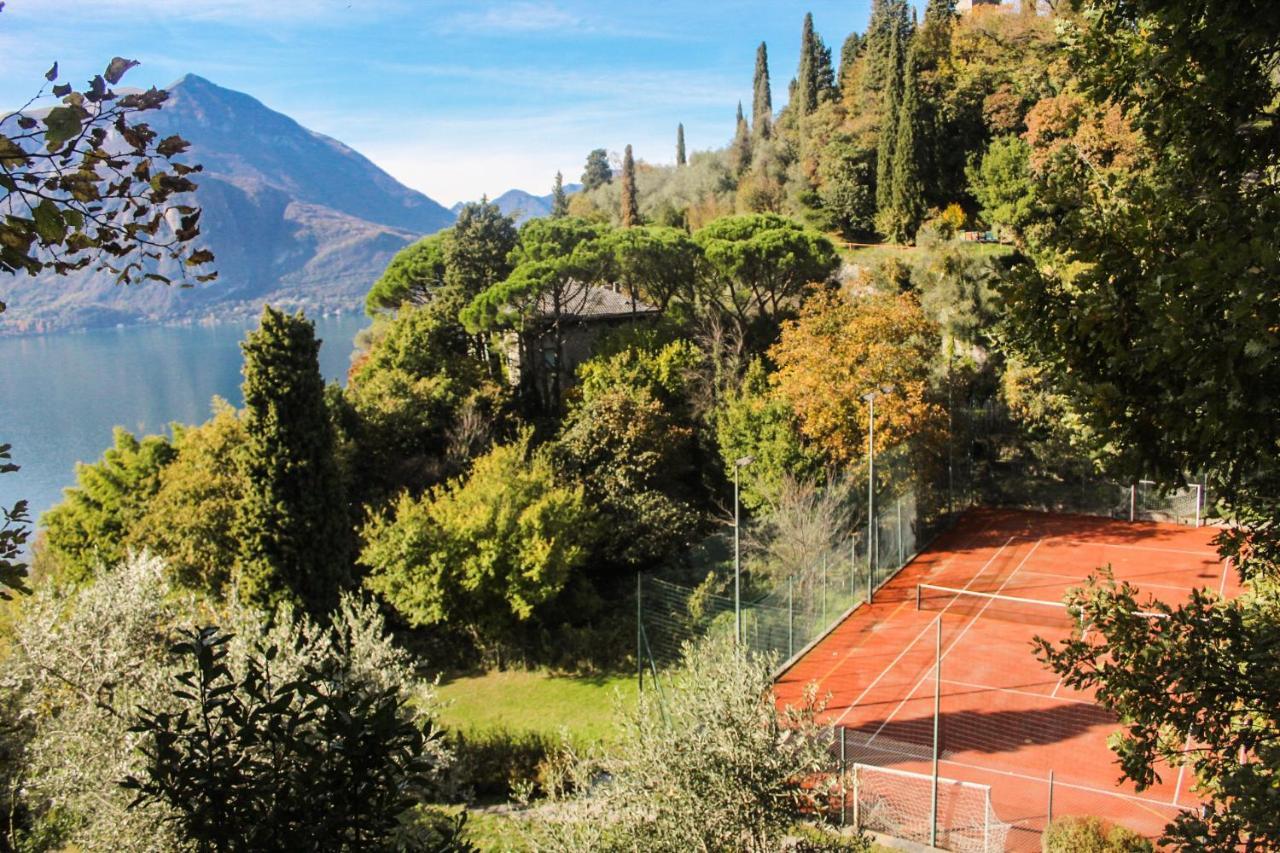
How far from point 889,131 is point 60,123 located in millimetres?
44037

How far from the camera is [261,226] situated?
374ft

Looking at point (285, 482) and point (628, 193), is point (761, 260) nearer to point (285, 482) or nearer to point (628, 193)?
point (285, 482)

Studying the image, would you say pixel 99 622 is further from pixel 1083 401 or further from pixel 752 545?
pixel 752 545

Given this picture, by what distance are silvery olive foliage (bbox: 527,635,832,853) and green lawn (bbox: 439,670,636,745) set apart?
846 cm

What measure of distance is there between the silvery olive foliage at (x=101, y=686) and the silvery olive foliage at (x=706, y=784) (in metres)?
2.06

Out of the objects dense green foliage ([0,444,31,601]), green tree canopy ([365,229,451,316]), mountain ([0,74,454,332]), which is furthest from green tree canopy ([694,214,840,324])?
dense green foliage ([0,444,31,601])

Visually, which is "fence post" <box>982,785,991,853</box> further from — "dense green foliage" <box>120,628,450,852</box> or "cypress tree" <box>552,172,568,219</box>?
"cypress tree" <box>552,172,568,219</box>

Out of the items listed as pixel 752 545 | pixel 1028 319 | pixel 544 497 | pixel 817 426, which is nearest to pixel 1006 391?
pixel 817 426

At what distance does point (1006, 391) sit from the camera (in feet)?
95.2

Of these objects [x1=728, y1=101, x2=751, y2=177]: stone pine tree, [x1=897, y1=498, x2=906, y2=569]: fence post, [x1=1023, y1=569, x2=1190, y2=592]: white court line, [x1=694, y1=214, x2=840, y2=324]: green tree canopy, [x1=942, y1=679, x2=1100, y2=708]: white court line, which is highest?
[x1=728, y1=101, x2=751, y2=177]: stone pine tree

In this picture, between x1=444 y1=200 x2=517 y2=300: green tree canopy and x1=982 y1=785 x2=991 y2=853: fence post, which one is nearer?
x1=982 y1=785 x2=991 y2=853: fence post

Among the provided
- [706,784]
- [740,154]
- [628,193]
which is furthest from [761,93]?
[706,784]

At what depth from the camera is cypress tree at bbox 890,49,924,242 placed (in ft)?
135

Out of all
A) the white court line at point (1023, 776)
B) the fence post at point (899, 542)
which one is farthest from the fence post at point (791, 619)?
the fence post at point (899, 542)
